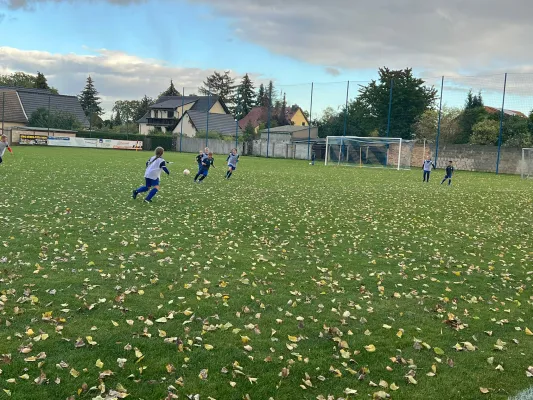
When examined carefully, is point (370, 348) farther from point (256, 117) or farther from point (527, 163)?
point (256, 117)

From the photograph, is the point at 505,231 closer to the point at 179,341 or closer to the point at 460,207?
the point at 460,207

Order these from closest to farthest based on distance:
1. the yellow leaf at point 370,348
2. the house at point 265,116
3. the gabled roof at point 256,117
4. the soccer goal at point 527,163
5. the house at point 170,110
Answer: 1. the yellow leaf at point 370,348
2. the soccer goal at point 527,163
3. the house at point 170,110
4. the gabled roof at point 256,117
5. the house at point 265,116

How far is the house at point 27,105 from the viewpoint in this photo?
69312mm

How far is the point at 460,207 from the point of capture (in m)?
17.5

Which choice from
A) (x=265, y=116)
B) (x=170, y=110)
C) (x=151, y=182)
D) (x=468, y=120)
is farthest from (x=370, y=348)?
(x=265, y=116)

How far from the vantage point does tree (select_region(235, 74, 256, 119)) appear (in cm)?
11381

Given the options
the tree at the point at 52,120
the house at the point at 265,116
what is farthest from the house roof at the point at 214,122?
the tree at the point at 52,120

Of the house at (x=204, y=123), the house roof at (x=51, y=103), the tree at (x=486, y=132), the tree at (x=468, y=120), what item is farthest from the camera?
the house at (x=204, y=123)

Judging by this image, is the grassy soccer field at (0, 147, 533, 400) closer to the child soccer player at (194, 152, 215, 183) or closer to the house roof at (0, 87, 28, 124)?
the child soccer player at (194, 152, 215, 183)

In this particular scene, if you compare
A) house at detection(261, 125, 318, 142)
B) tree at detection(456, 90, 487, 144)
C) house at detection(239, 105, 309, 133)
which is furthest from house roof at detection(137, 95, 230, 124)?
tree at detection(456, 90, 487, 144)

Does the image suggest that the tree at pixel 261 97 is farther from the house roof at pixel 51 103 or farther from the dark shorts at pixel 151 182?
the dark shorts at pixel 151 182

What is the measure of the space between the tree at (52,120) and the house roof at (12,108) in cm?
220

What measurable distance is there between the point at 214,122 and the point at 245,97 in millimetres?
36491

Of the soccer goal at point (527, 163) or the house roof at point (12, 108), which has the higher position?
the house roof at point (12, 108)
